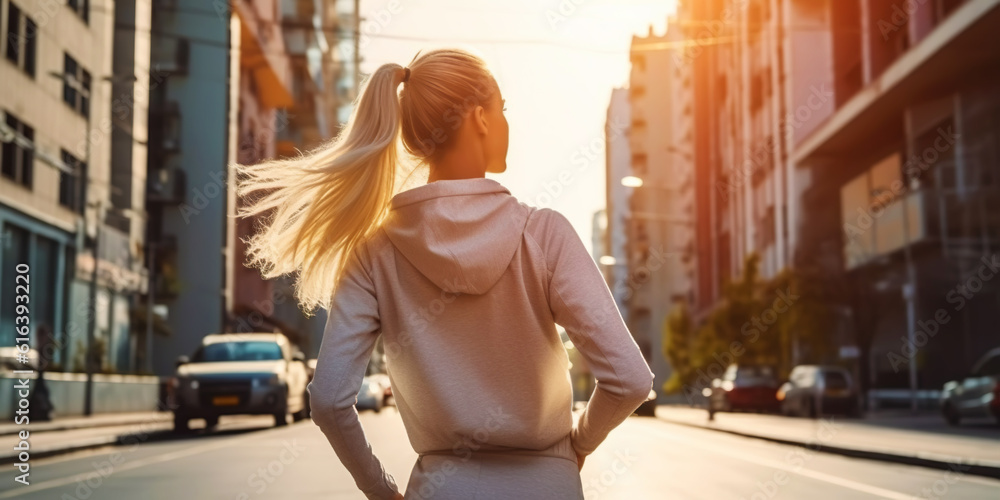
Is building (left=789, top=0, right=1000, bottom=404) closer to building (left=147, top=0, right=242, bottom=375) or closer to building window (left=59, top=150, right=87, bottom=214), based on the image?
building window (left=59, top=150, right=87, bottom=214)

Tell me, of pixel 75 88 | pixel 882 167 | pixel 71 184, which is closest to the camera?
pixel 75 88

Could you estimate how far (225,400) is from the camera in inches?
824

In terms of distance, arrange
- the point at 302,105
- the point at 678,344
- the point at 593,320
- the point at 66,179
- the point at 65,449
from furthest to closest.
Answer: the point at 302,105
the point at 678,344
the point at 66,179
the point at 65,449
the point at 593,320

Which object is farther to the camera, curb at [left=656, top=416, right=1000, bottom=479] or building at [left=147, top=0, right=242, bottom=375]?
building at [left=147, top=0, right=242, bottom=375]

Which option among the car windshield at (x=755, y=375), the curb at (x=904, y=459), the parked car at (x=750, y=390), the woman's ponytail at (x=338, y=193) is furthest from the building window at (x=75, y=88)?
the woman's ponytail at (x=338, y=193)

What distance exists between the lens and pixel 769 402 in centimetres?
4122

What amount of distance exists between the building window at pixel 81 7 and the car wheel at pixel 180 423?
15427mm

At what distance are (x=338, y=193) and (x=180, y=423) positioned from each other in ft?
65.1

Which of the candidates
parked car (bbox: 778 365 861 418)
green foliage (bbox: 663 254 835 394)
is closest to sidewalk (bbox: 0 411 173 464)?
parked car (bbox: 778 365 861 418)

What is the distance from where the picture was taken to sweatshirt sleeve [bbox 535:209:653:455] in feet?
7.35

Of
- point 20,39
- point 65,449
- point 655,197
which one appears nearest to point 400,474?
point 65,449

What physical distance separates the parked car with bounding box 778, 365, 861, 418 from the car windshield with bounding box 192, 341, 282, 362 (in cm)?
1646

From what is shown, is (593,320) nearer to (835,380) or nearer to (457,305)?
(457,305)

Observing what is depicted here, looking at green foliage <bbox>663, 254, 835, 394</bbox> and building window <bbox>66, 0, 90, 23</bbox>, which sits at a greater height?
building window <bbox>66, 0, 90, 23</bbox>
